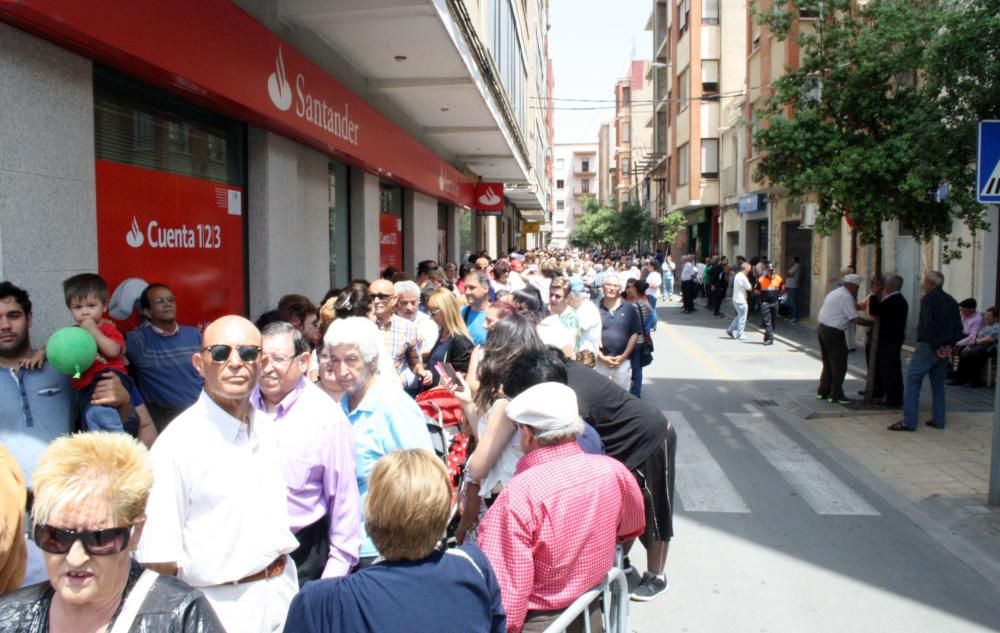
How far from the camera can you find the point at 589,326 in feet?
26.2

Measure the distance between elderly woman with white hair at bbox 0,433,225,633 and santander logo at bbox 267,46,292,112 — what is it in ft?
18.9

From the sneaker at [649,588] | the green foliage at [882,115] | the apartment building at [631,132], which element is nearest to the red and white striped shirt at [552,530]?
the sneaker at [649,588]

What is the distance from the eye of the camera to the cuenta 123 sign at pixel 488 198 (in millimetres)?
24875

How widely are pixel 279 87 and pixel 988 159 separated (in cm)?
592

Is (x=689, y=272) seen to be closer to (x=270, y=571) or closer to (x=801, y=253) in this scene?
(x=801, y=253)

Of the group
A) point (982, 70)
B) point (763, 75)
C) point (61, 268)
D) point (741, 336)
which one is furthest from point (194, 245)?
point (763, 75)

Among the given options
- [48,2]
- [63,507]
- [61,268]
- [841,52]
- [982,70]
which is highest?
[841,52]

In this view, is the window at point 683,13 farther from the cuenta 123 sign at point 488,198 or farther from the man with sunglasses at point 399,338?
the man with sunglasses at point 399,338

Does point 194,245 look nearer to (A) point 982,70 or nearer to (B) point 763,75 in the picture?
(A) point 982,70

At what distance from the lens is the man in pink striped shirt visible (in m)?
2.96

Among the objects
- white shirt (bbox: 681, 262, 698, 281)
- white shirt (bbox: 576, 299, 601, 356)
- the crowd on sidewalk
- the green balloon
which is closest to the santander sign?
the crowd on sidewalk

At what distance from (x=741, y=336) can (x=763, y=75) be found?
880 cm

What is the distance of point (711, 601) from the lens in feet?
17.0

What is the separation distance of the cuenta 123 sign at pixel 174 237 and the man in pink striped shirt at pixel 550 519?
340 centimetres
